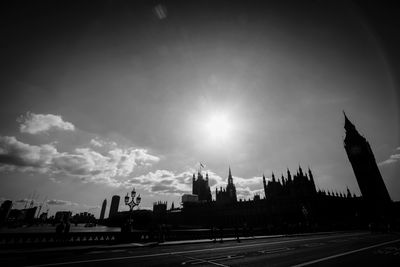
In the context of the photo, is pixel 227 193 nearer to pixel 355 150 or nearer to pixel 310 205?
pixel 310 205

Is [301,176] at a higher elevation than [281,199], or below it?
higher

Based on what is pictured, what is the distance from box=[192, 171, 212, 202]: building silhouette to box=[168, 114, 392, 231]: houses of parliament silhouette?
4600 centimetres

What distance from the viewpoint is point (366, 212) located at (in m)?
97.4

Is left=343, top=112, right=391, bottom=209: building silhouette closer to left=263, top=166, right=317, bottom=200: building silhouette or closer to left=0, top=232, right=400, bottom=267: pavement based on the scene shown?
left=263, top=166, right=317, bottom=200: building silhouette

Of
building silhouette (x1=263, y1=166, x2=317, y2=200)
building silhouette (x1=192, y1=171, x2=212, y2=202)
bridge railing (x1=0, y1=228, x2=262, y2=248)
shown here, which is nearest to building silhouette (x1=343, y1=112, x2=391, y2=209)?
building silhouette (x1=263, y1=166, x2=317, y2=200)

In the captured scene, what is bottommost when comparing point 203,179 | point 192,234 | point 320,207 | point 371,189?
point 192,234

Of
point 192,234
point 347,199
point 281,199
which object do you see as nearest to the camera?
point 192,234

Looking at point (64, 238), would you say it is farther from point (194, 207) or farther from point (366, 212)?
point (366, 212)

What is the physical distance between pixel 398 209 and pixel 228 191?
319ft

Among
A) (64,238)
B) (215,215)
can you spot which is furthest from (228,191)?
(64,238)

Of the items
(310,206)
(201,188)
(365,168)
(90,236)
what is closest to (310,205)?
(310,206)

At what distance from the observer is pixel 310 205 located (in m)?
79.9

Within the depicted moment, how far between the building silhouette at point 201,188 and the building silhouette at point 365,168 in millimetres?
100741

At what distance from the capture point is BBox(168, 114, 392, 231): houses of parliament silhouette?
76375mm
